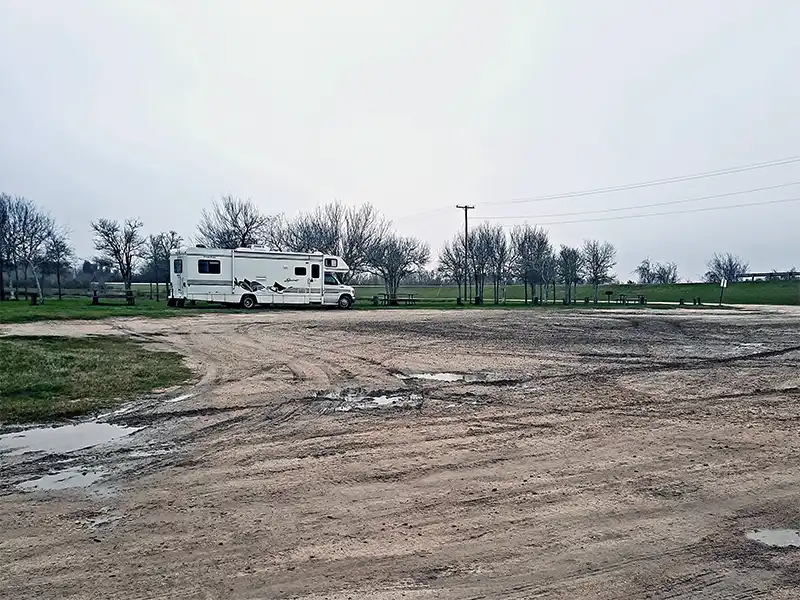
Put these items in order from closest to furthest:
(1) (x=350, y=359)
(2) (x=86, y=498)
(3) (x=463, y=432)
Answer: (2) (x=86, y=498) → (3) (x=463, y=432) → (1) (x=350, y=359)

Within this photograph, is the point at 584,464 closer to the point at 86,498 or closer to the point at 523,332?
the point at 86,498

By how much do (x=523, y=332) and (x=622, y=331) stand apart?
3905 millimetres

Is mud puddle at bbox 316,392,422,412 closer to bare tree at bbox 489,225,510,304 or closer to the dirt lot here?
the dirt lot

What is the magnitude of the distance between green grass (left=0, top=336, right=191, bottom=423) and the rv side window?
17222 millimetres

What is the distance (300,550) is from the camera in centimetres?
347

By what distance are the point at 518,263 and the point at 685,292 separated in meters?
31.8

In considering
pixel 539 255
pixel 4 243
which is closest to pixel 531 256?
pixel 539 255

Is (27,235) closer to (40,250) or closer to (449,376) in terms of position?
(40,250)

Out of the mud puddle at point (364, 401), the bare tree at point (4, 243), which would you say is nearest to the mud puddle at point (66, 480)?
the mud puddle at point (364, 401)

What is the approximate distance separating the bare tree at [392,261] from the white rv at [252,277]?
51.0ft

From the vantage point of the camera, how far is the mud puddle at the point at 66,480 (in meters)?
4.53

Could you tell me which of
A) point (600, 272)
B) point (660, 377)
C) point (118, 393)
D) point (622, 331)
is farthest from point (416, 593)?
point (600, 272)

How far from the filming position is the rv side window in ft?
101

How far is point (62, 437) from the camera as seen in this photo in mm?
5926
